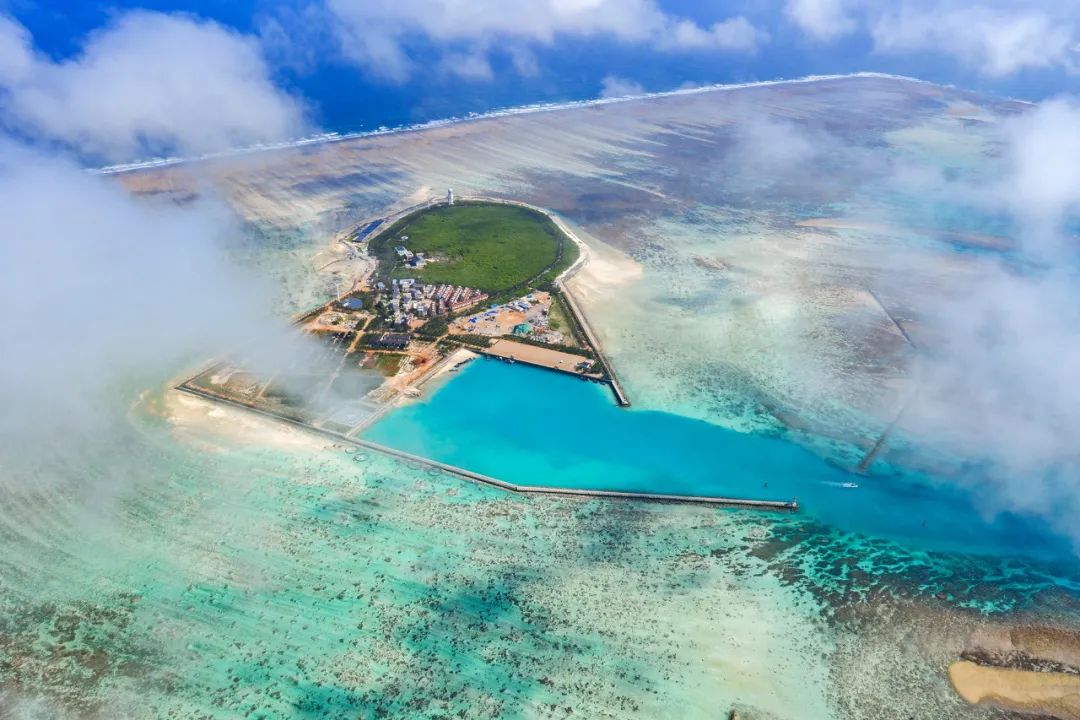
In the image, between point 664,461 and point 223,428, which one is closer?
point 664,461

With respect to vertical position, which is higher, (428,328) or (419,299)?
(419,299)

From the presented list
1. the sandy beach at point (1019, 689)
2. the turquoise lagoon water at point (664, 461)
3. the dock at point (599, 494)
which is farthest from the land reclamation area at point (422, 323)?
the sandy beach at point (1019, 689)

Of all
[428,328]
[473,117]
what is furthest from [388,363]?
[473,117]

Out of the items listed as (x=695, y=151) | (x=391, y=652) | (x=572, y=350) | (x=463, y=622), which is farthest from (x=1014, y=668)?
(x=695, y=151)

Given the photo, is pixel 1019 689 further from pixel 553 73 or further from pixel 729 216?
pixel 553 73

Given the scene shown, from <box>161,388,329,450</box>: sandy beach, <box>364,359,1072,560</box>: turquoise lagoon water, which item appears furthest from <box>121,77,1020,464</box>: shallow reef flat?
<box>161,388,329,450</box>: sandy beach
